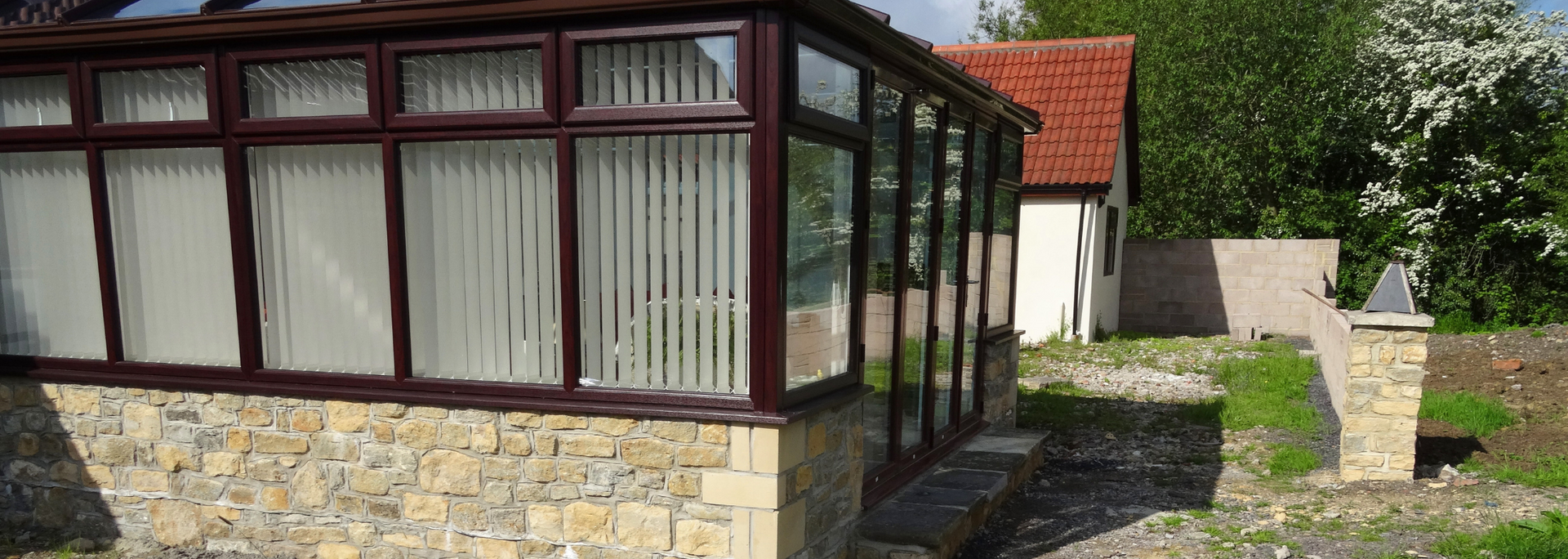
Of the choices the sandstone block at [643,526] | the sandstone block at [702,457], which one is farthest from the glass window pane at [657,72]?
the sandstone block at [643,526]

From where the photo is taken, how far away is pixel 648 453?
3.98 m

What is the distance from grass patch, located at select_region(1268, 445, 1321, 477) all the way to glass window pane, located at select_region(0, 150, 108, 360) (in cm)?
729

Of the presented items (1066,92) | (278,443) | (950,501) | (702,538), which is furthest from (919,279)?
(1066,92)

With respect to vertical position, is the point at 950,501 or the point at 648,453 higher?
the point at 648,453

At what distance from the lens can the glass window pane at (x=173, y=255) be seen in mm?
4652

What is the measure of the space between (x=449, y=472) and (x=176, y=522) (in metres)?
1.68

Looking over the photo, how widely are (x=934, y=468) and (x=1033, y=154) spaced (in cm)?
882

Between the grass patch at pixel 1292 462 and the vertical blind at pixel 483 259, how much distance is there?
17.0 ft

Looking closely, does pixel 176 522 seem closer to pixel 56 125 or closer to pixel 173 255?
pixel 173 255

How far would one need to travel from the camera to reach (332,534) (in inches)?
179

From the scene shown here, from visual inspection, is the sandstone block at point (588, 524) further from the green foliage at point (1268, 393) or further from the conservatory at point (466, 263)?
the green foliage at point (1268, 393)

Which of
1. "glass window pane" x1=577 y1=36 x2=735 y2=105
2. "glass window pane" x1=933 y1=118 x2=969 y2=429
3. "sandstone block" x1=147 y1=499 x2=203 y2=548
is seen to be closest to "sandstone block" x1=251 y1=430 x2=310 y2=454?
"sandstone block" x1=147 y1=499 x2=203 y2=548

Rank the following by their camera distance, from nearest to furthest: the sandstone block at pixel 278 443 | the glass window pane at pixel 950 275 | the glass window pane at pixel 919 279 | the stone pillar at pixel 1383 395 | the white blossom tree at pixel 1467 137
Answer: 1. the sandstone block at pixel 278 443
2. the glass window pane at pixel 919 279
3. the glass window pane at pixel 950 275
4. the stone pillar at pixel 1383 395
5. the white blossom tree at pixel 1467 137

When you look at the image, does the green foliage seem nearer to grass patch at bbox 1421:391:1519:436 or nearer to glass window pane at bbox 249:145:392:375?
grass patch at bbox 1421:391:1519:436
